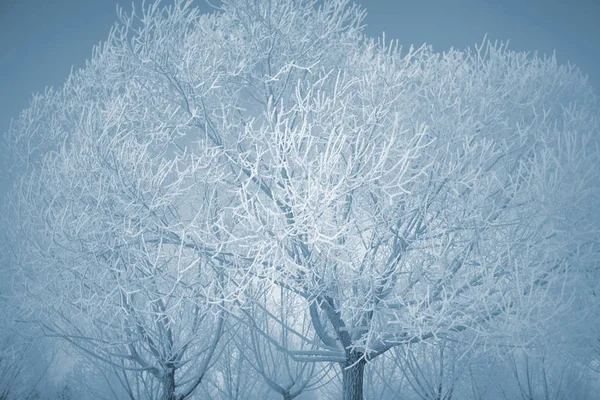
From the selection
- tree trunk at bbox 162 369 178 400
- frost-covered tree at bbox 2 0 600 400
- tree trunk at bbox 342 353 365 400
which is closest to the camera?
frost-covered tree at bbox 2 0 600 400

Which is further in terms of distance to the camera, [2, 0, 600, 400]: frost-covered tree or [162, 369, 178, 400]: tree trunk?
[162, 369, 178, 400]: tree trunk

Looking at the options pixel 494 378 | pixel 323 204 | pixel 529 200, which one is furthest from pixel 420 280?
pixel 494 378

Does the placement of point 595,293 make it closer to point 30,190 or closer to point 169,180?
point 169,180

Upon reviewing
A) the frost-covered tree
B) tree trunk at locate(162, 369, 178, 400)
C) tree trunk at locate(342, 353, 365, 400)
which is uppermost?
the frost-covered tree

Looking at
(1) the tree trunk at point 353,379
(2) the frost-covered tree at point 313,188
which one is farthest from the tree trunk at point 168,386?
(1) the tree trunk at point 353,379

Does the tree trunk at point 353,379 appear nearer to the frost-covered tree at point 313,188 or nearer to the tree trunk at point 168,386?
the frost-covered tree at point 313,188

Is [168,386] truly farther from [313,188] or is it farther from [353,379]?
[313,188]

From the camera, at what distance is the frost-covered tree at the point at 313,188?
10.6ft

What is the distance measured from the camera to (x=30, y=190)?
4332 millimetres

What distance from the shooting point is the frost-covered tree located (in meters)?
3.24

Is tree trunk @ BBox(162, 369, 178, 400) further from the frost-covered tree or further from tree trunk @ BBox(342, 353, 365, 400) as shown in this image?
tree trunk @ BBox(342, 353, 365, 400)

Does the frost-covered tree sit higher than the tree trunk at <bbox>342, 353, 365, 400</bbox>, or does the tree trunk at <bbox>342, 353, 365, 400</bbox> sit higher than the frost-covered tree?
the frost-covered tree

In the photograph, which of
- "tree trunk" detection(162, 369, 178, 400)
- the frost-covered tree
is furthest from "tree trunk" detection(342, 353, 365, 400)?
"tree trunk" detection(162, 369, 178, 400)

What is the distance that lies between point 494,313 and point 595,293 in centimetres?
95
